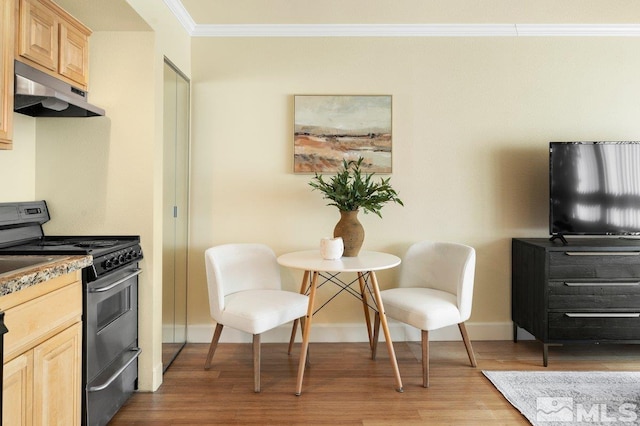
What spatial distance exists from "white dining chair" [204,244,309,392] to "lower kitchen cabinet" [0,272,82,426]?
0.92 metres

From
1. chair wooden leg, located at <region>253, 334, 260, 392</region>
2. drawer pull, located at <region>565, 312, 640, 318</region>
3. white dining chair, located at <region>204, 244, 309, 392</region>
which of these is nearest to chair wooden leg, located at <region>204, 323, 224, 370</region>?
white dining chair, located at <region>204, 244, 309, 392</region>

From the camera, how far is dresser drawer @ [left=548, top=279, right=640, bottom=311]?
2.99 meters

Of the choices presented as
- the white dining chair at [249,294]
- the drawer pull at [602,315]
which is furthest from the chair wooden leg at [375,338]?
the drawer pull at [602,315]

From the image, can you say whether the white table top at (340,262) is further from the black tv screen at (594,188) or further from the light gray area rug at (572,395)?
the black tv screen at (594,188)

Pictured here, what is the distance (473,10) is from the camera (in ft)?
10.3

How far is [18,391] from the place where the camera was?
4.98 ft

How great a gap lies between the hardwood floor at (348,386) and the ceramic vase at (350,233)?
2.65 ft

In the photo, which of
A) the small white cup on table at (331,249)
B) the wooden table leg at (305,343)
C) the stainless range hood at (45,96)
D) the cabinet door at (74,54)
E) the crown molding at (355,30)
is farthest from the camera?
the crown molding at (355,30)

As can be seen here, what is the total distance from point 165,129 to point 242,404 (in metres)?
1.80

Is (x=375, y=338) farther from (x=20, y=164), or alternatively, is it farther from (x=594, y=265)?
(x=20, y=164)

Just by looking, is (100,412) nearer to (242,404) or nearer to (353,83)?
(242,404)

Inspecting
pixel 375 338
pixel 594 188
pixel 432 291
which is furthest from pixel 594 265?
pixel 375 338

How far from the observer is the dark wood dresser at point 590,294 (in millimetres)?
2988

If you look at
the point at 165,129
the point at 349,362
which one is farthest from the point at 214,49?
the point at 349,362
